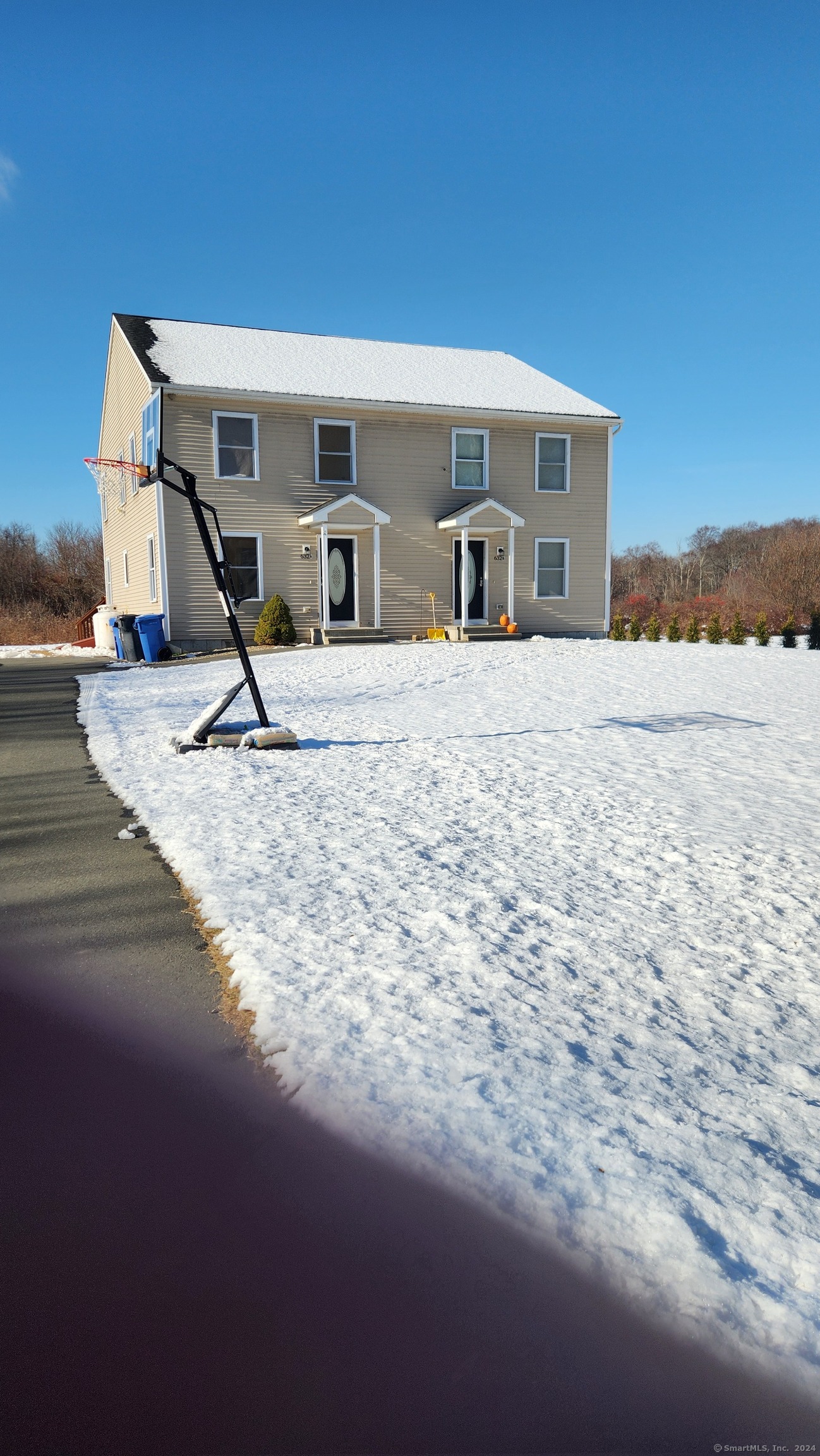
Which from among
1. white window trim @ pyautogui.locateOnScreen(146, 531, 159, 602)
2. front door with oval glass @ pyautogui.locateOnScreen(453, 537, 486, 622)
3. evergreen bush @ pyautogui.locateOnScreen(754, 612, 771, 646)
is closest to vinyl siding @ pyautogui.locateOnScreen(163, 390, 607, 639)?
front door with oval glass @ pyautogui.locateOnScreen(453, 537, 486, 622)

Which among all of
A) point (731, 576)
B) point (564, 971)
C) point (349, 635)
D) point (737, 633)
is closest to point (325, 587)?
point (349, 635)

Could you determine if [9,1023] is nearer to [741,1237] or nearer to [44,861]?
[44,861]

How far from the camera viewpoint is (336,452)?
18.2 meters

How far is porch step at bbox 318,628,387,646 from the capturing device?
58.0ft

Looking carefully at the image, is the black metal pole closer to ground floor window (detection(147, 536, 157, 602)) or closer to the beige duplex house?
the beige duplex house

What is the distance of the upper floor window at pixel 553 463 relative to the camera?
64.2 feet

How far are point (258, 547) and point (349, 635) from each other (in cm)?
261

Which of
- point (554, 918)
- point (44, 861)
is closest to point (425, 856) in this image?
point (554, 918)

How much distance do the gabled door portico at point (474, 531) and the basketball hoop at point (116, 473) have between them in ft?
21.3

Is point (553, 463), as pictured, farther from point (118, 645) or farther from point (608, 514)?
point (118, 645)

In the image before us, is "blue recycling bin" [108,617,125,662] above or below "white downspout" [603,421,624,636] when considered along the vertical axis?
below

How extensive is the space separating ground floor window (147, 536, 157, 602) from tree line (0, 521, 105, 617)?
56.0 ft

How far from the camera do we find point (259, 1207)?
1922 mm

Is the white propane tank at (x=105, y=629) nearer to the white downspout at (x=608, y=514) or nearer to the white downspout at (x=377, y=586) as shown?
the white downspout at (x=377, y=586)
